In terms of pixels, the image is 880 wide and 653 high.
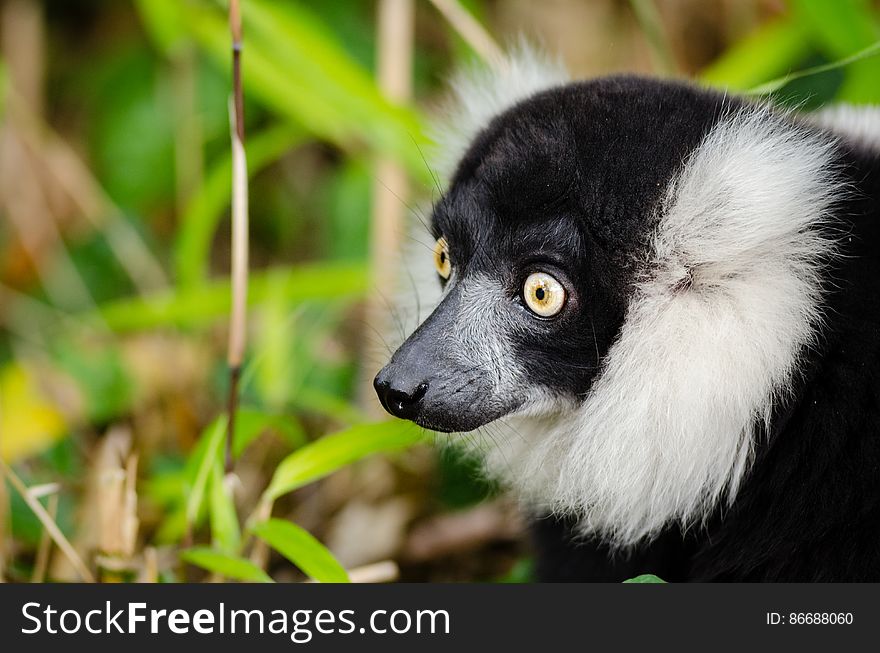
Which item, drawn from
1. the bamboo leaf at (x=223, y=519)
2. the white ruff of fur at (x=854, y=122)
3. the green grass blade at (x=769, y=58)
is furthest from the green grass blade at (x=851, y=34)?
the bamboo leaf at (x=223, y=519)

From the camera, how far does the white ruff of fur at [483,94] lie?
340 cm

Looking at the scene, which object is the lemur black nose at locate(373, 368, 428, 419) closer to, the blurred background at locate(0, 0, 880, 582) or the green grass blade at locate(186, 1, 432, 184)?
the blurred background at locate(0, 0, 880, 582)

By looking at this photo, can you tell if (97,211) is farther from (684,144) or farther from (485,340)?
(684,144)

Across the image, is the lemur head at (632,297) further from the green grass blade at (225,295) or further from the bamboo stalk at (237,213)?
the green grass blade at (225,295)

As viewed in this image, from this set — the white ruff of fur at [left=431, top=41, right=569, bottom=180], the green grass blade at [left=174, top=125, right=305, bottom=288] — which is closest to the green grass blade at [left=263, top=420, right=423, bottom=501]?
the white ruff of fur at [left=431, top=41, right=569, bottom=180]

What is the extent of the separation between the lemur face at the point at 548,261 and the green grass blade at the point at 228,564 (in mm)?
632

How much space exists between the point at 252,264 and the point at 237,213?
10.1ft

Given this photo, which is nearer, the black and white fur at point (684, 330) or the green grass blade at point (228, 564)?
the black and white fur at point (684, 330)

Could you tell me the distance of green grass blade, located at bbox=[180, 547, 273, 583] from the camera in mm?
2775

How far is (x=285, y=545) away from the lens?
280cm

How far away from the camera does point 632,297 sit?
8.59ft

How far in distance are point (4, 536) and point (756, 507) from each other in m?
2.38

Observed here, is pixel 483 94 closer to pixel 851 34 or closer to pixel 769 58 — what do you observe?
pixel 851 34
